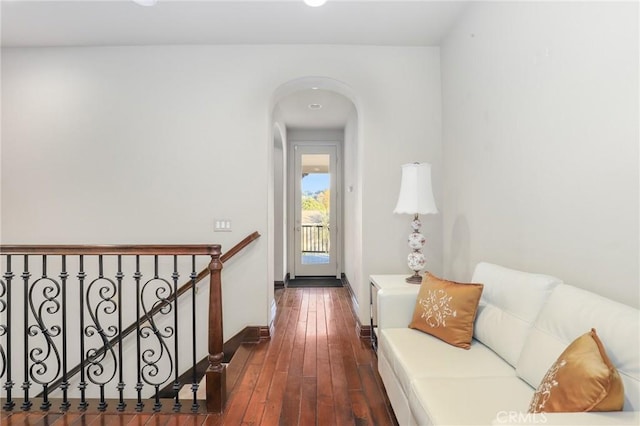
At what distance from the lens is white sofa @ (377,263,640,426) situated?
109 cm

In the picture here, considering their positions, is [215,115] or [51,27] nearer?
[51,27]

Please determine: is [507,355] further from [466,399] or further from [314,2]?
[314,2]

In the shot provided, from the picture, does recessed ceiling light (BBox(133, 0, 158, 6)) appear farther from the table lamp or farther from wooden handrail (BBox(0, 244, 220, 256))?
the table lamp

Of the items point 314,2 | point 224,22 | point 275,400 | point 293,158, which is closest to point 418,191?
point 314,2

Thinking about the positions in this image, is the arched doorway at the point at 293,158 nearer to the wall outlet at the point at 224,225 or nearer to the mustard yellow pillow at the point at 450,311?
the wall outlet at the point at 224,225

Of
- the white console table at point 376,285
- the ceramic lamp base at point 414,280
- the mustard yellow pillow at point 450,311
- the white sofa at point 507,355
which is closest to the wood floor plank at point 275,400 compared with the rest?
the white sofa at point 507,355

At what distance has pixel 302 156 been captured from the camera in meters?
6.16

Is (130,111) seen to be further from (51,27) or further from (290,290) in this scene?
(290,290)

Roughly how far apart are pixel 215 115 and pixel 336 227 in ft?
11.1

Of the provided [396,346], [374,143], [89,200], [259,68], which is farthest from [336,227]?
[396,346]

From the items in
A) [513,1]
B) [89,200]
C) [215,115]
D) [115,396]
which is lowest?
[115,396]

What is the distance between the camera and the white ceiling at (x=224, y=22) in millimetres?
2748

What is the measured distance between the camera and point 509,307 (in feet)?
5.78

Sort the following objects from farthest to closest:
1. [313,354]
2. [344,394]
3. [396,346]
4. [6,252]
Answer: [313,354], [344,394], [6,252], [396,346]
